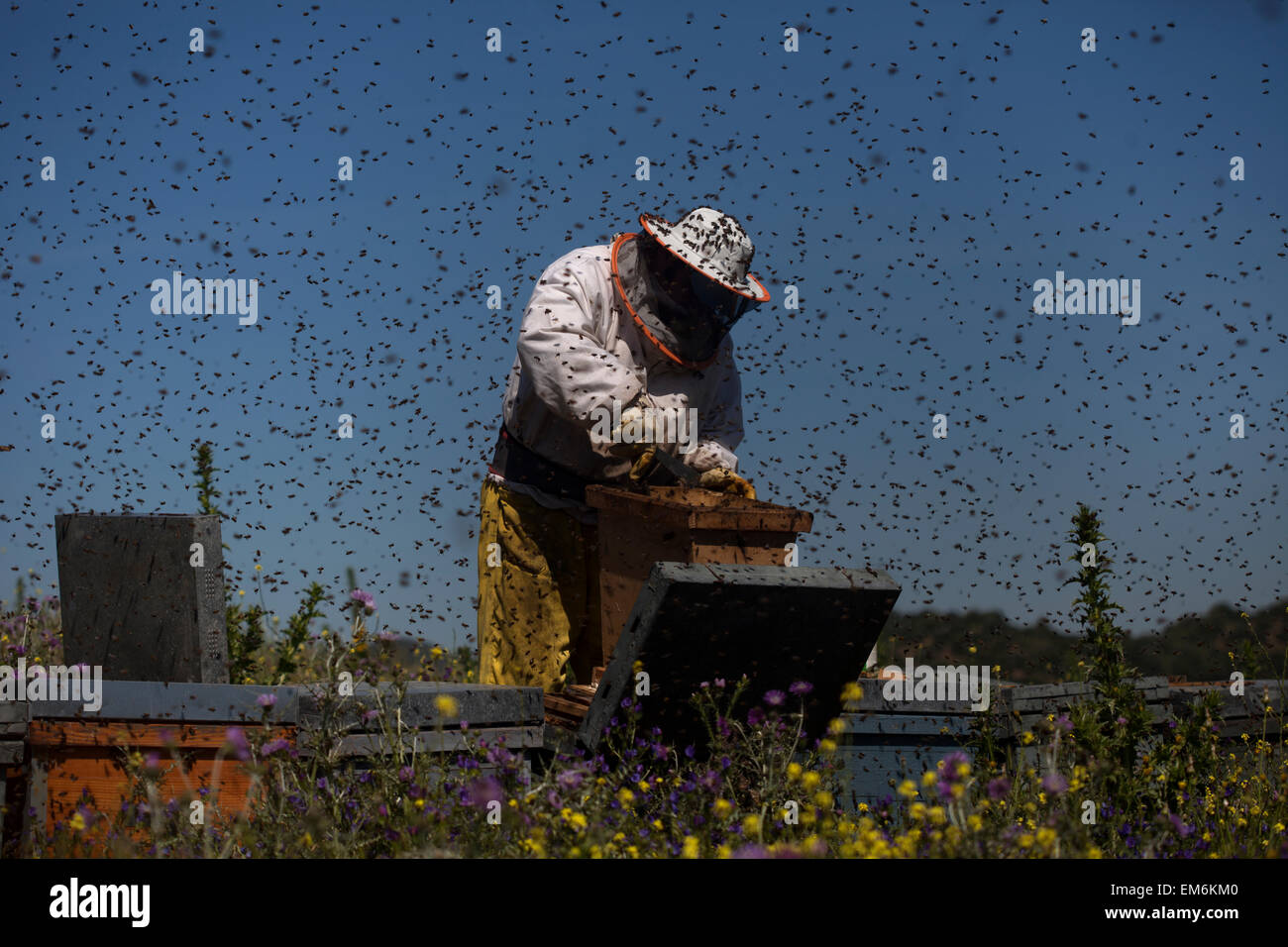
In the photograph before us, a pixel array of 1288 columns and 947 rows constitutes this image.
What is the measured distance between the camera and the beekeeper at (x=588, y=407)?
569cm

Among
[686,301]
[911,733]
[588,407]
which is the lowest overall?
[911,733]

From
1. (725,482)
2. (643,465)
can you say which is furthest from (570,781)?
(725,482)

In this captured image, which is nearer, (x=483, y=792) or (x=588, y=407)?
(x=483, y=792)

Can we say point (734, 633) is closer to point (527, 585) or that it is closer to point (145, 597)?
point (527, 585)

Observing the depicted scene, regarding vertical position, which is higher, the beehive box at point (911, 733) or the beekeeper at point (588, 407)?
the beekeeper at point (588, 407)

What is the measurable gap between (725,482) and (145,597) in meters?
3.08

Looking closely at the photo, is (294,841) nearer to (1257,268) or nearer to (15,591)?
(1257,268)

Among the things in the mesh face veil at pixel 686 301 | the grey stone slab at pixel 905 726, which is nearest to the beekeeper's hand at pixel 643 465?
the mesh face veil at pixel 686 301

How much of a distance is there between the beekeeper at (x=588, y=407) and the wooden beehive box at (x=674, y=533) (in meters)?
0.30

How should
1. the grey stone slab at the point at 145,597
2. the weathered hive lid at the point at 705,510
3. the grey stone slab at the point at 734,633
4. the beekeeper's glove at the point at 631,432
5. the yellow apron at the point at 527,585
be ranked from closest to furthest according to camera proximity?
the grey stone slab at the point at 734,633
the weathered hive lid at the point at 705,510
the beekeeper's glove at the point at 631,432
the grey stone slab at the point at 145,597
the yellow apron at the point at 527,585

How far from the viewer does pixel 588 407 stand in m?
5.56

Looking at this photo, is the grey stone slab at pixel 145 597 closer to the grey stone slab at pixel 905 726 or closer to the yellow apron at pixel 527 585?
the yellow apron at pixel 527 585

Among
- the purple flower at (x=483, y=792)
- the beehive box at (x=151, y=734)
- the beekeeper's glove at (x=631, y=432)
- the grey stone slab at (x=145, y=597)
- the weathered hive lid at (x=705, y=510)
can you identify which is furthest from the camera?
the grey stone slab at (x=145, y=597)

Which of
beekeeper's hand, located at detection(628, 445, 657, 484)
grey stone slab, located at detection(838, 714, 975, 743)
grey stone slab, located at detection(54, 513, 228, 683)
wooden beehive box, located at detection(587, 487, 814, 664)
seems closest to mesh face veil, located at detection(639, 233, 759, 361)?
beekeeper's hand, located at detection(628, 445, 657, 484)
